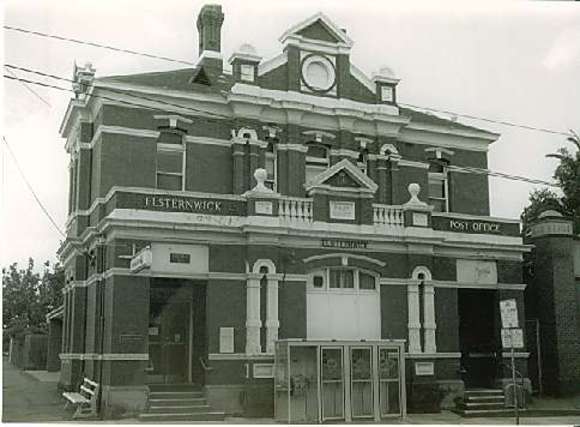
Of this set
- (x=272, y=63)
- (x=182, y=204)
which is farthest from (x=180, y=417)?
(x=272, y=63)

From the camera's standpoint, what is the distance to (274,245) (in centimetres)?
Result: 1712

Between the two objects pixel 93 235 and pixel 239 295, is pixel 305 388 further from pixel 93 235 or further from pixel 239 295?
pixel 93 235

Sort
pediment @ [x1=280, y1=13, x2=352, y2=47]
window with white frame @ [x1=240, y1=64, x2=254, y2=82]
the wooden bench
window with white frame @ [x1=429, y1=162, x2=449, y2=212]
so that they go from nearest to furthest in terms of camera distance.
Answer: the wooden bench, pediment @ [x1=280, y1=13, x2=352, y2=47], window with white frame @ [x1=240, y1=64, x2=254, y2=82], window with white frame @ [x1=429, y1=162, x2=449, y2=212]

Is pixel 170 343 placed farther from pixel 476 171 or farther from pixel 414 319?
pixel 476 171

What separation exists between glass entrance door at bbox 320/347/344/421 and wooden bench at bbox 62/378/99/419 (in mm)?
4131

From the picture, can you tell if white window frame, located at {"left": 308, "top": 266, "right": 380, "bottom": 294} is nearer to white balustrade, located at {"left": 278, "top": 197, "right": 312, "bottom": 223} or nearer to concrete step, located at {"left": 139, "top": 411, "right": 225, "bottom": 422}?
white balustrade, located at {"left": 278, "top": 197, "right": 312, "bottom": 223}

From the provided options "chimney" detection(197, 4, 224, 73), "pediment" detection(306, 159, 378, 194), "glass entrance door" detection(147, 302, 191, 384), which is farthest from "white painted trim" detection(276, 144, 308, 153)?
"glass entrance door" detection(147, 302, 191, 384)

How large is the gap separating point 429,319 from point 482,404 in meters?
2.05

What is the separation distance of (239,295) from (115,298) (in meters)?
2.42

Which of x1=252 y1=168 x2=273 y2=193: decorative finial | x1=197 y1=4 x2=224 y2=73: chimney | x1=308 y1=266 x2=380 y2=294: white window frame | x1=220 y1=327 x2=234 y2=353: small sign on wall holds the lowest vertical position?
x1=220 y1=327 x2=234 y2=353: small sign on wall

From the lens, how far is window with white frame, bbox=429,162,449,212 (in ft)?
68.9

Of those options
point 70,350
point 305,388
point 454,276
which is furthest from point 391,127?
point 70,350

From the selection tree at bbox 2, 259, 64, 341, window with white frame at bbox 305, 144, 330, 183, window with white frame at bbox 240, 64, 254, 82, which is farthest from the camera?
window with white frame at bbox 305, 144, 330, 183

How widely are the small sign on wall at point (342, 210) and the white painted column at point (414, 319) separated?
1968 mm
